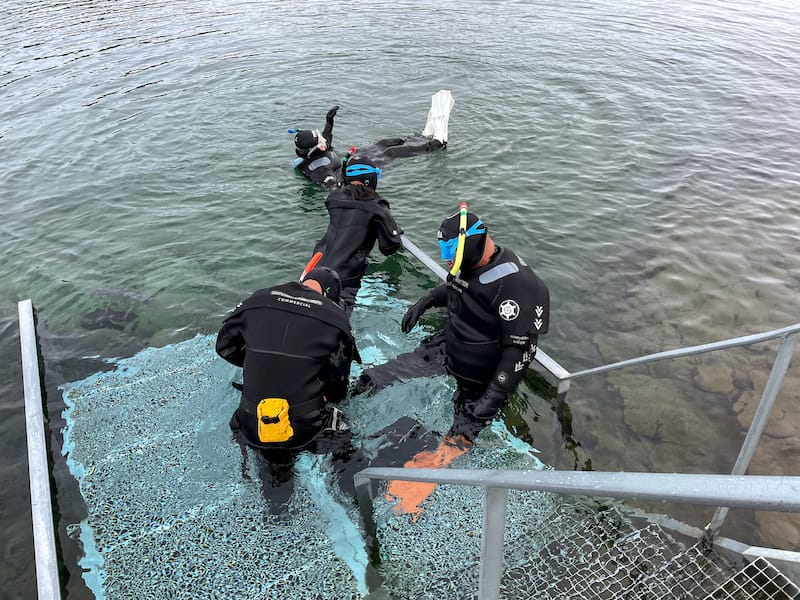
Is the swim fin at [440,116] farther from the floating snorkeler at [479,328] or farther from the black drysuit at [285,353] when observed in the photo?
the black drysuit at [285,353]

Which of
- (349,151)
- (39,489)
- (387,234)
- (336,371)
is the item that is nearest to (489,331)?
(336,371)

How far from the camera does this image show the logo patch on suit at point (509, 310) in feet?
→ 12.3

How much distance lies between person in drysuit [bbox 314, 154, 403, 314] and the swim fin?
431cm

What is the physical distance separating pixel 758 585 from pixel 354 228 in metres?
4.59

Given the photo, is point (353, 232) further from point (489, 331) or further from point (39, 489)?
point (39, 489)

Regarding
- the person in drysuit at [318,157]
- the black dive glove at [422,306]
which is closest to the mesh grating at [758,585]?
the black dive glove at [422,306]

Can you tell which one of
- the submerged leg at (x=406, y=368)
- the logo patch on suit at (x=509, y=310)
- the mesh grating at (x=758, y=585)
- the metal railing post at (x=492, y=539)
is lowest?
the submerged leg at (x=406, y=368)

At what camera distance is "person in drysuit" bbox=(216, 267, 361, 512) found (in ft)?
11.2

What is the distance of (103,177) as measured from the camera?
31.2ft

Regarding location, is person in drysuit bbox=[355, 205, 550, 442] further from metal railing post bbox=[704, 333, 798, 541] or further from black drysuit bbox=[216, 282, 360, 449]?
metal railing post bbox=[704, 333, 798, 541]

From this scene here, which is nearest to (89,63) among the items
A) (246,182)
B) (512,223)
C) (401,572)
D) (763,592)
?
(246,182)

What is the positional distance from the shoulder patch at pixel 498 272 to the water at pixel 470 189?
1.64 m

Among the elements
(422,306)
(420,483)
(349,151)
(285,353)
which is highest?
→ (285,353)

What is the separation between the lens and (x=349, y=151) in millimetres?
8961
